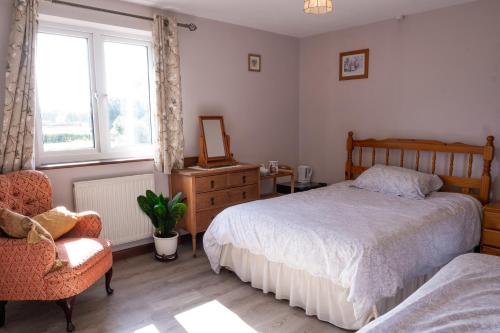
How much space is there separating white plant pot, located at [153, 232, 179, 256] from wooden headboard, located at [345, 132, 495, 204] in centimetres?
218

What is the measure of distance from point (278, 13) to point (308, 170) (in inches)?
76.1

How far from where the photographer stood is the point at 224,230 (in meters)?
2.87

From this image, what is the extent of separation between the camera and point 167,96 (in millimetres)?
3479

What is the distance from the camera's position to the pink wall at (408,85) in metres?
3.25

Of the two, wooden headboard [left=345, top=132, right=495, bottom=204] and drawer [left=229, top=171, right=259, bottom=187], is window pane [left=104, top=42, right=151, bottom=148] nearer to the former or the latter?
drawer [left=229, top=171, right=259, bottom=187]

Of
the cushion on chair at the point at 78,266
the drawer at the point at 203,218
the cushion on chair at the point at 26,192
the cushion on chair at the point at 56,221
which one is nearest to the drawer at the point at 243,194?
the drawer at the point at 203,218

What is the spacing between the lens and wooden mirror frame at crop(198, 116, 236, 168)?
12.2 feet

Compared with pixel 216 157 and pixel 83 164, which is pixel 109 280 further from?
pixel 216 157

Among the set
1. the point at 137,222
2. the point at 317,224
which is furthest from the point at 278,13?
the point at 137,222

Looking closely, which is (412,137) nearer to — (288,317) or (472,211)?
(472,211)

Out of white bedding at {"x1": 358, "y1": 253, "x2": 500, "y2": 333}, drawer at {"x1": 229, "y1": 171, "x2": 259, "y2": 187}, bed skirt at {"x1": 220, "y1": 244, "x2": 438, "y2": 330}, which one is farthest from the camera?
drawer at {"x1": 229, "y1": 171, "x2": 259, "y2": 187}

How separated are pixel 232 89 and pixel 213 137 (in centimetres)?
64

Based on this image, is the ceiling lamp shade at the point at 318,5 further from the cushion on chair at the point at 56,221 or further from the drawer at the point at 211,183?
the cushion on chair at the point at 56,221

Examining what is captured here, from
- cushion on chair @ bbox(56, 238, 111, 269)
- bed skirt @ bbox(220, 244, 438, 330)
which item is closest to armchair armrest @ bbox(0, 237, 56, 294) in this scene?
cushion on chair @ bbox(56, 238, 111, 269)
